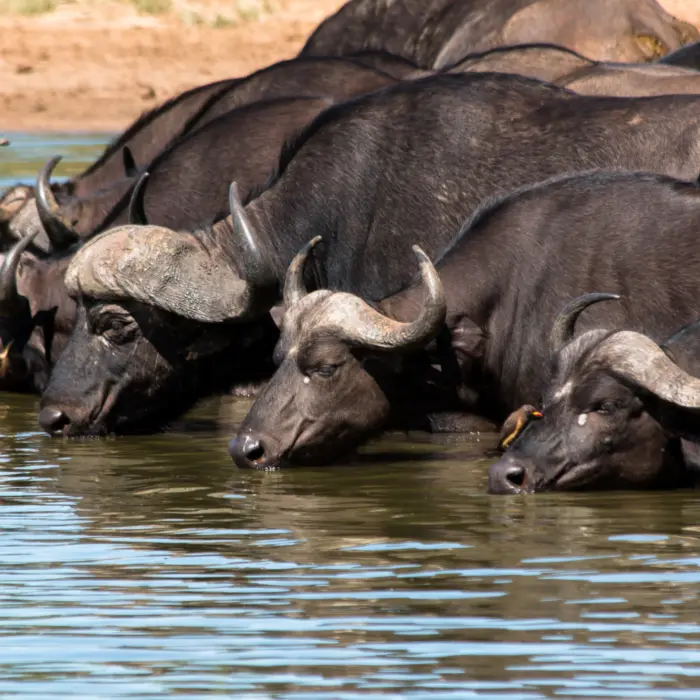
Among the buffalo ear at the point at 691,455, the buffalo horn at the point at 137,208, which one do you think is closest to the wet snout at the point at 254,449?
the buffalo ear at the point at 691,455

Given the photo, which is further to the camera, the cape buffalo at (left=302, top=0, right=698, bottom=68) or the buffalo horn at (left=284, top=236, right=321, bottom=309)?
the cape buffalo at (left=302, top=0, right=698, bottom=68)

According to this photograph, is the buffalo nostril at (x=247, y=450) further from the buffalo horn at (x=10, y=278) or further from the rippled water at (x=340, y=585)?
the buffalo horn at (x=10, y=278)

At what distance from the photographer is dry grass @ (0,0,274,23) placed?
39406 millimetres

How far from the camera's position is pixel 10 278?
1234 cm

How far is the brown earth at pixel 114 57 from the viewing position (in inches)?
1309

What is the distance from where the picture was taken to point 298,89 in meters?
14.8

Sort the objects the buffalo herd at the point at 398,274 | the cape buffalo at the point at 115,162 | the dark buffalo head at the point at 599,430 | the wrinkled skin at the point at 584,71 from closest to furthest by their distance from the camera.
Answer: the dark buffalo head at the point at 599,430
the buffalo herd at the point at 398,274
the wrinkled skin at the point at 584,71
the cape buffalo at the point at 115,162

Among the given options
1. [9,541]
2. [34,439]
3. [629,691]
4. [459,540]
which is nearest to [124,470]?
[34,439]

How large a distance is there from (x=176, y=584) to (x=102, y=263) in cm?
399

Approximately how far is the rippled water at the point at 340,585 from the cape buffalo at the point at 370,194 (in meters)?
1.09

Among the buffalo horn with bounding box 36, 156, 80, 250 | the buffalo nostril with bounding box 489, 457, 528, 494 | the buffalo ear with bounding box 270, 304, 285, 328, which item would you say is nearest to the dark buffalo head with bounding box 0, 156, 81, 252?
the buffalo horn with bounding box 36, 156, 80, 250

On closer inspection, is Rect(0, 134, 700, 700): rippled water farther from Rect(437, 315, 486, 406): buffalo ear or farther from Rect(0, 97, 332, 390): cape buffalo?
Rect(0, 97, 332, 390): cape buffalo

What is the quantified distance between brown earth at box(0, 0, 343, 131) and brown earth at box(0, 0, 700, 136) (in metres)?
0.02

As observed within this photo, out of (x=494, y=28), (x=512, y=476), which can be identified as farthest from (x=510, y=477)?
(x=494, y=28)
